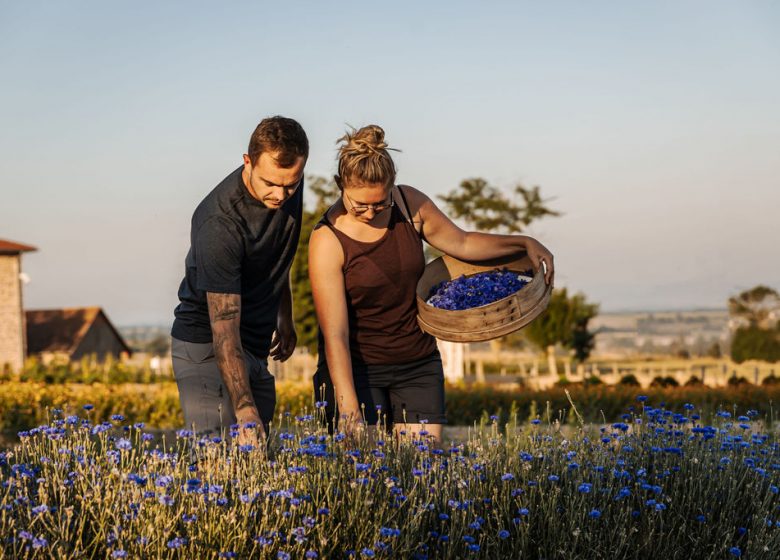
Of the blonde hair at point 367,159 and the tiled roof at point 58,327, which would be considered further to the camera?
the tiled roof at point 58,327

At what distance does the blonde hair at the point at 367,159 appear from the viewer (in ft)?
11.2

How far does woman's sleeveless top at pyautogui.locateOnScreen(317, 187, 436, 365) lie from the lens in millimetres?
3840

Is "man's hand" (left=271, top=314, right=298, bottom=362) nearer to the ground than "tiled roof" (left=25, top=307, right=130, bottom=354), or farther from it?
nearer to the ground

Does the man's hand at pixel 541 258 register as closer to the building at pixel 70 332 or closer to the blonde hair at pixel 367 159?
the blonde hair at pixel 367 159

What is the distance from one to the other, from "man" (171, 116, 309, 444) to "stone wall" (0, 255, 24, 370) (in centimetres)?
2591

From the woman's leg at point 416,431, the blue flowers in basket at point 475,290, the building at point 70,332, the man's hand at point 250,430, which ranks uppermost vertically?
the building at point 70,332

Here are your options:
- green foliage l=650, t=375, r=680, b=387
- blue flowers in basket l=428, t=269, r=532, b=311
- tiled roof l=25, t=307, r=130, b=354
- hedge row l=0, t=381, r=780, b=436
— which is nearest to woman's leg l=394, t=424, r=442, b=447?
blue flowers in basket l=428, t=269, r=532, b=311

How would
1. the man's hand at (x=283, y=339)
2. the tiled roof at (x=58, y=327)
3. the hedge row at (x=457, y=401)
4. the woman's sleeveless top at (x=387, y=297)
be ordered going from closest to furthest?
the woman's sleeveless top at (x=387, y=297) → the man's hand at (x=283, y=339) → the hedge row at (x=457, y=401) → the tiled roof at (x=58, y=327)

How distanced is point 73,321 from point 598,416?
27.2m

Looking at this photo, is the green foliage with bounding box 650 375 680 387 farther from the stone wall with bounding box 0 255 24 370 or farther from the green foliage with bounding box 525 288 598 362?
the stone wall with bounding box 0 255 24 370

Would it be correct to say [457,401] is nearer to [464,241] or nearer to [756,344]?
[464,241]

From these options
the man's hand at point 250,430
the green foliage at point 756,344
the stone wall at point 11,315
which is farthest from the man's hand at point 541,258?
the stone wall at point 11,315

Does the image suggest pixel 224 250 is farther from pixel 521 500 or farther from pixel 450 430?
pixel 450 430

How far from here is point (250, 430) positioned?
3.26 metres
